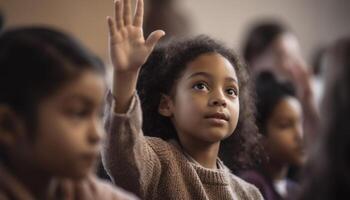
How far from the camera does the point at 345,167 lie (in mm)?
1481

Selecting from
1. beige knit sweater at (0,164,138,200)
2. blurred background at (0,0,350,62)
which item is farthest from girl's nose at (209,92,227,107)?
blurred background at (0,0,350,62)

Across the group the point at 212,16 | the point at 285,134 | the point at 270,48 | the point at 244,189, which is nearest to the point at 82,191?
the point at 244,189

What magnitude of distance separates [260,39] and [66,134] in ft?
9.67

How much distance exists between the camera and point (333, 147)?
4.90 ft

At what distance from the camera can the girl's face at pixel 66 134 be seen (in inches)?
51.7

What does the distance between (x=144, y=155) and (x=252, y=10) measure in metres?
4.78

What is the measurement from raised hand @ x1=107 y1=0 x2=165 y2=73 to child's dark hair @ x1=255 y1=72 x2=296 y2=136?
987mm

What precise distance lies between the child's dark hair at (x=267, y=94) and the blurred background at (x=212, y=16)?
61.2 inches

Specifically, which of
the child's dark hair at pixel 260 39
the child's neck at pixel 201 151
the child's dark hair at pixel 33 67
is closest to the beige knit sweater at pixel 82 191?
the child's dark hair at pixel 33 67

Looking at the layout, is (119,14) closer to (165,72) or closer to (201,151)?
(165,72)

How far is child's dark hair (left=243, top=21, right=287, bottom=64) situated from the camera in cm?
402

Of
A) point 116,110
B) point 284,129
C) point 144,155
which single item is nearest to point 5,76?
point 116,110

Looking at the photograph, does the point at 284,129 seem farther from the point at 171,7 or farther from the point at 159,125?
the point at 171,7

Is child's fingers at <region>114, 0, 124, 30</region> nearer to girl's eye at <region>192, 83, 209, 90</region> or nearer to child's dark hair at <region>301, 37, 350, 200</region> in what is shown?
girl's eye at <region>192, 83, 209, 90</region>
